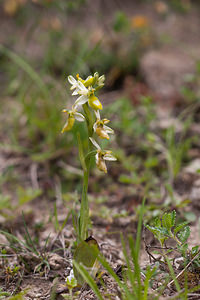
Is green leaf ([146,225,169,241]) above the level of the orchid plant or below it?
below

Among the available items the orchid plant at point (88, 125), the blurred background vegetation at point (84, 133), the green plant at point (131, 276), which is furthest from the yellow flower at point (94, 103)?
the blurred background vegetation at point (84, 133)

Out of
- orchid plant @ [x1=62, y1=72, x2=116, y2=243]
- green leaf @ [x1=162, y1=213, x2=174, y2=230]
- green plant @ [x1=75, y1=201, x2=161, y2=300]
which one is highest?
orchid plant @ [x1=62, y1=72, x2=116, y2=243]

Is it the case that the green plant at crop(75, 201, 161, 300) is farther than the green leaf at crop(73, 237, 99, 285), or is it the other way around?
the green leaf at crop(73, 237, 99, 285)

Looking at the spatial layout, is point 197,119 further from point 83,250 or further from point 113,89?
point 83,250

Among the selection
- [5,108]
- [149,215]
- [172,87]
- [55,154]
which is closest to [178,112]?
[172,87]

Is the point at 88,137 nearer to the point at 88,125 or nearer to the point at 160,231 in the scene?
the point at 88,125

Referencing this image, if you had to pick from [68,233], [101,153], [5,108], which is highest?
[5,108]

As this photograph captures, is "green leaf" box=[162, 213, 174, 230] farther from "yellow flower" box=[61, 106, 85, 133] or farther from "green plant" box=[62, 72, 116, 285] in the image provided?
"yellow flower" box=[61, 106, 85, 133]

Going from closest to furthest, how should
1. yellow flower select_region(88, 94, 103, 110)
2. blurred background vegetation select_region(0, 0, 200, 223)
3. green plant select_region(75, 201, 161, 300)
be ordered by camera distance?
green plant select_region(75, 201, 161, 300) → yellow flower select_region(88, 94, 103, 110) → blurred background vegetation select_region(0, 0, 200, 223)

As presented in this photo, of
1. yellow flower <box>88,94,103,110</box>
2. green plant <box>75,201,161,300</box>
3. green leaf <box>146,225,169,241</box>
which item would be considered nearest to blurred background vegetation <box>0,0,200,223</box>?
green leaf <box>146,225,169,241</box>

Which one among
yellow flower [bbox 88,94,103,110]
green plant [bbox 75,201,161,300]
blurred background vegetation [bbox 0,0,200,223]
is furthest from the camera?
blurred background vegetation [bbox 0,0,200,223]

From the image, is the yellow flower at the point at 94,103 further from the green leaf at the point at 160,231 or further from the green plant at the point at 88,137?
the green leaf at the point at 160,231
